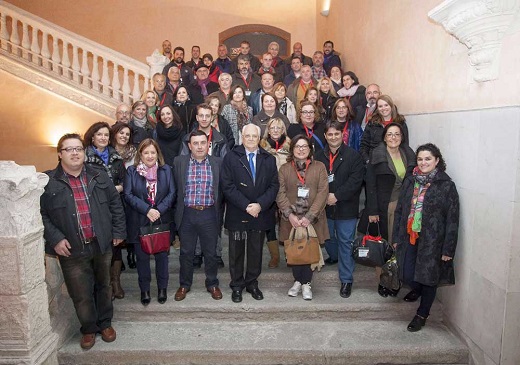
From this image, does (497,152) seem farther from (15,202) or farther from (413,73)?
(15,202)

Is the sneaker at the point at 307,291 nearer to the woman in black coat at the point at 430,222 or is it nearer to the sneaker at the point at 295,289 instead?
the sneaker at the point at 295,289

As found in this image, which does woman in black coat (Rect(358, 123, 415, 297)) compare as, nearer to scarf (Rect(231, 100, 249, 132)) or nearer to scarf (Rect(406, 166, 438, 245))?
scarf (Rect(406, 166, 438, 245))

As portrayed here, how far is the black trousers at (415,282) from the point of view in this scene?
3.70 meters

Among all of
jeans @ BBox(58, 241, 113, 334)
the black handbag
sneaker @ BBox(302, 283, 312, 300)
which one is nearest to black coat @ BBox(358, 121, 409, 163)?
the black handbag

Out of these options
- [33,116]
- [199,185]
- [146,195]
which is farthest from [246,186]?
[33,116]

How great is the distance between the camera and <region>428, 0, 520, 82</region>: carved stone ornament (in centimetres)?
288

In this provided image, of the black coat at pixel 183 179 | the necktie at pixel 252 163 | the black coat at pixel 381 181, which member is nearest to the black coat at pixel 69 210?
the black coat at pixel 183 179

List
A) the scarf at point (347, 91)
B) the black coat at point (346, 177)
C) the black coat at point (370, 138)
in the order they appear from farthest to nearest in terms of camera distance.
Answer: the scarf at point (347, 91)
the black coat at point (370, 138)
the black coat at point (346, 177)

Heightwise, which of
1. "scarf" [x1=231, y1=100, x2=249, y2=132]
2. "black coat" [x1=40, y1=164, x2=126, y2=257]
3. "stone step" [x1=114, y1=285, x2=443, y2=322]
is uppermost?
"scarf" [x1=231, y1=100, x2=249, y2=132]

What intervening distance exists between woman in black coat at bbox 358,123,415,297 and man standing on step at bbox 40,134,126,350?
2.31 meters

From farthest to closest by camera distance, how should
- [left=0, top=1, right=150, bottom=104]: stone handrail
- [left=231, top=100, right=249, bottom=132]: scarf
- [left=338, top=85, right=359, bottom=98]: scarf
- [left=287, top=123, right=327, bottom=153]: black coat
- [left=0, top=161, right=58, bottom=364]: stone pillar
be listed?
[left=0, top=1, right=150, bottom=104]: stone handrail, [left=338, top=85, right=359, bottom=98]: scarf, [left=231, top=100, right=249, bottom=132]: scarf, [left=287, top=123, right=327, bottom=153]: black coat, [left=0, top=161, right=58, bottom=364]: stone pillar

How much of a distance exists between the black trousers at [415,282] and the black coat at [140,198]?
2.17 m

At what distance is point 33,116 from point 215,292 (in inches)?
207

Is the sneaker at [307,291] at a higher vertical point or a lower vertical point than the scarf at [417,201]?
lower
